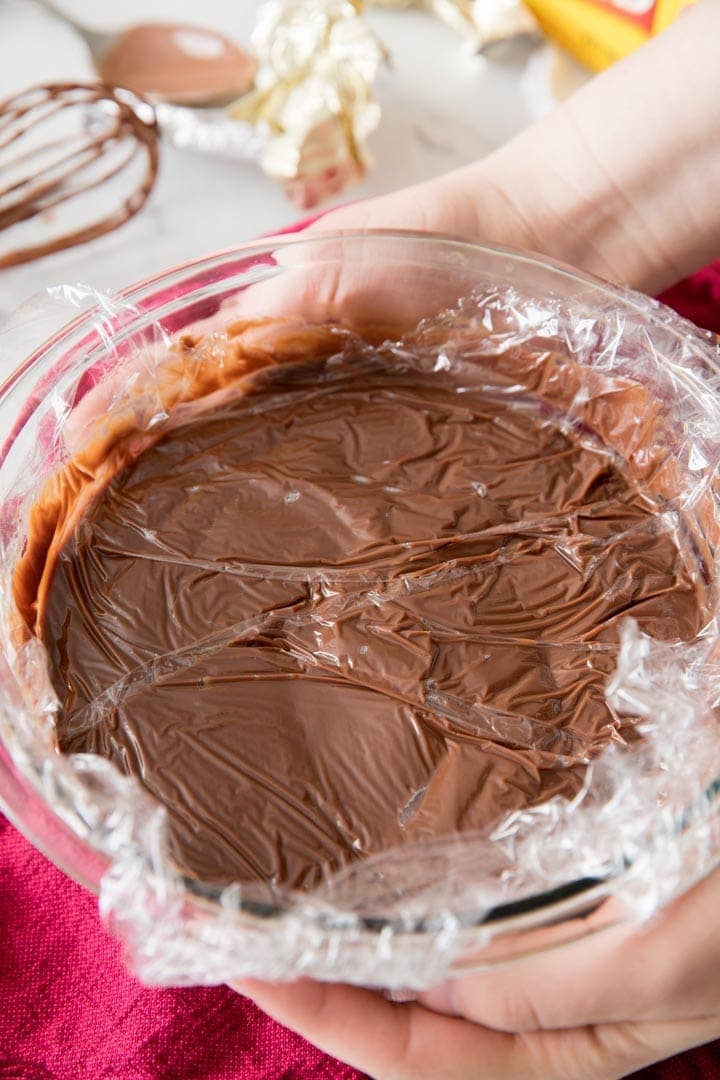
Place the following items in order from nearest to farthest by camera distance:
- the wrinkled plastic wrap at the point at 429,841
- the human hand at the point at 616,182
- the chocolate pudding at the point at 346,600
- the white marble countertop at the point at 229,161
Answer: the wrinkled plastic wrap at the point at 429,841
the chocolate pudding at the point at 346,600
the human hand at the point at 616,182
the white marble countertop at the point at 229,161

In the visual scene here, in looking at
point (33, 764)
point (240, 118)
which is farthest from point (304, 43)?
point (33, 764)

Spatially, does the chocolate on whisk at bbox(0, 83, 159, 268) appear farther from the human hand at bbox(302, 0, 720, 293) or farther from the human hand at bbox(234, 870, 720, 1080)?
the human hand at bbox(234, 870, 720, 1080)

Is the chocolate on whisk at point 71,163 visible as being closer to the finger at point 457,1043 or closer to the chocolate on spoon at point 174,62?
the chocolate on spoon at point 174,62

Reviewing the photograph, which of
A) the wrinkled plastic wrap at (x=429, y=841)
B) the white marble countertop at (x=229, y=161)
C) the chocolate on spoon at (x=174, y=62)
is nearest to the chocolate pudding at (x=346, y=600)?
the wrinkled plastic wrap at (x=429, y=841)

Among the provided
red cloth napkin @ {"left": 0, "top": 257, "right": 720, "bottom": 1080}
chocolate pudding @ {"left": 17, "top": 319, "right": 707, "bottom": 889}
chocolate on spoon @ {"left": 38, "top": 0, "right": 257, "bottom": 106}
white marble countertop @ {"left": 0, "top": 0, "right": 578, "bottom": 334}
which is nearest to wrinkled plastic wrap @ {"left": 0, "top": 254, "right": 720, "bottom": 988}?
chocolate pudding @ {"left": 17, "top": 319, "right": 707, "bottom": 889}

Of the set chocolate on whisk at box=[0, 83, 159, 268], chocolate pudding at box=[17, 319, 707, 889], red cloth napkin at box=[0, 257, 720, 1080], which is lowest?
red cloth napkin at box=[0, 257, 720, 1080]

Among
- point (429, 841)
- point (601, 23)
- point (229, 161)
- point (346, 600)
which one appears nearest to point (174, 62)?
point (229, 161)
